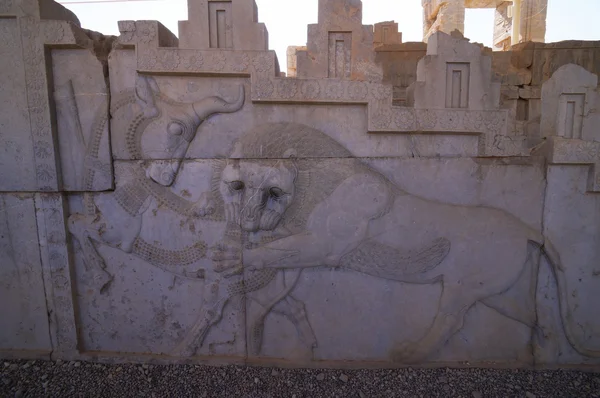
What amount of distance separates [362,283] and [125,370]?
7.88 ft

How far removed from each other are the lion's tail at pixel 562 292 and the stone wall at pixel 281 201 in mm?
19

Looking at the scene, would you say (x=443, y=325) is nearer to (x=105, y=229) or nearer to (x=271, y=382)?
(x=271, y=382)

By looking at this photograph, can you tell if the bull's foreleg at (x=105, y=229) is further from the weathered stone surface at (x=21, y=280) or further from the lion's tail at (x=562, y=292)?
the lion's tail at (x=562, y=292)

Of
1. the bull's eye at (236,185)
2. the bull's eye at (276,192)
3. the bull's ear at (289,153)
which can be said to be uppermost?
the bull's ear at (289,153)

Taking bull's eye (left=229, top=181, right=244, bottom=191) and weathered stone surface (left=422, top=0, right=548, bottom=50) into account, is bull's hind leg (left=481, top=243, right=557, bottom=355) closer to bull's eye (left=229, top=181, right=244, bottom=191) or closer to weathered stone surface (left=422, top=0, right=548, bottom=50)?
bull's eye (left=229, top=181, right=244, bottom=191)

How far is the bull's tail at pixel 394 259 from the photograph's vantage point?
293cm

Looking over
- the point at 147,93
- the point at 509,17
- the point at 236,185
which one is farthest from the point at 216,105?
the point at 509,17

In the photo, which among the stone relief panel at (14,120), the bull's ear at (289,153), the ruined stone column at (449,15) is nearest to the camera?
the stone relief panel at (14,120)

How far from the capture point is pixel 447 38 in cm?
272

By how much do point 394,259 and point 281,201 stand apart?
3.89 ft

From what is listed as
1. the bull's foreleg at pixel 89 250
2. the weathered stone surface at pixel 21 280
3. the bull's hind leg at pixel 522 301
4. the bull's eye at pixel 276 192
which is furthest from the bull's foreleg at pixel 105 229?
the bull's hind leg at pixel 522 301

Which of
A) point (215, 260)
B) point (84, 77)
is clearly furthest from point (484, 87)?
point (84, 77)

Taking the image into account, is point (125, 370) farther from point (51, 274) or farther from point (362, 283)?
point (362, 283)

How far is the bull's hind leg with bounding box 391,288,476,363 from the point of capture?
296 centimetres
